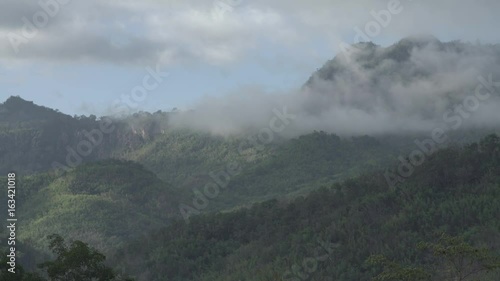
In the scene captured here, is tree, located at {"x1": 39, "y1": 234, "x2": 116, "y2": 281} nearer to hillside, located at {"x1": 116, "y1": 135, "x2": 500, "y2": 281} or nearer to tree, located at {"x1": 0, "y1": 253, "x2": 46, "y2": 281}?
tree, located at {"x1": 0, "y1": 253, "x2": 46, "y2": 281}

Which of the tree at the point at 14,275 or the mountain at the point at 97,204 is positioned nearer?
the tree at the point at 14,275

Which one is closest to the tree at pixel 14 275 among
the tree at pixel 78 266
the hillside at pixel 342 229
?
the tree at pixel 78 266

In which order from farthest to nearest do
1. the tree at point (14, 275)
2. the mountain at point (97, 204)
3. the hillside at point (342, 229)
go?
the mountain at point (97, 204) → the hillside at point (342, 229) → the tree at point (14, 275)

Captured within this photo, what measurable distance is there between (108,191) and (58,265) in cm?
14136

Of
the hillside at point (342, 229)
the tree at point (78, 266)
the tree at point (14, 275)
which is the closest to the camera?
the tree at point (14, 275)

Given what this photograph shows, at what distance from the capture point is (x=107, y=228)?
5979 inches

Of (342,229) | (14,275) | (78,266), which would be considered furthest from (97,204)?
(14,275)

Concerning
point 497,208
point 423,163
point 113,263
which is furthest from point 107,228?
point 497,208

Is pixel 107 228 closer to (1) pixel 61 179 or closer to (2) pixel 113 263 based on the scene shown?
(1) pixel 61 179

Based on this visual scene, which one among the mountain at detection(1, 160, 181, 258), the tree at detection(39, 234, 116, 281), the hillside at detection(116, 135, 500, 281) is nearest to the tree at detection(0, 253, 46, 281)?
the tree at detection(39, 234, 116, 281)

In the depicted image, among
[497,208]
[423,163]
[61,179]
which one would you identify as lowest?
[497,208]

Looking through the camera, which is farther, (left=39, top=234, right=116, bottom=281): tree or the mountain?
the mountain

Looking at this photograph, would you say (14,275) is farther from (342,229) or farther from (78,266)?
(342,229)

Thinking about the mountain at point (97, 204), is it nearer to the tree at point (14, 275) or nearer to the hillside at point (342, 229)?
the hillside at point (342, 229)
